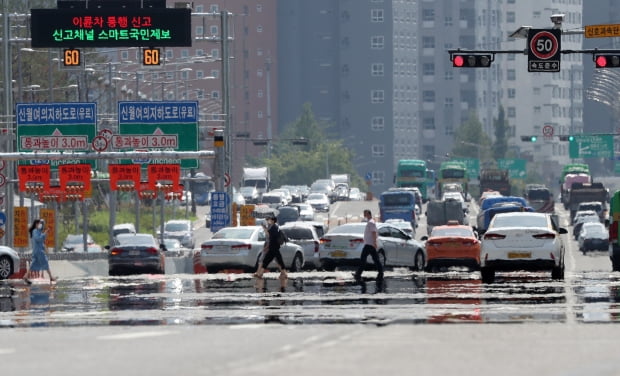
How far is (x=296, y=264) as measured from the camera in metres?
47.8

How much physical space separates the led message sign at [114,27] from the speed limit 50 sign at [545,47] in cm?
994

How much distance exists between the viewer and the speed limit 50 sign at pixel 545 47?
133 feet

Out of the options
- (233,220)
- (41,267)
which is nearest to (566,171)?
(233,220)

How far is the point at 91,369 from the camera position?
1608 cm

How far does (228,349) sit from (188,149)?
41.5 metres

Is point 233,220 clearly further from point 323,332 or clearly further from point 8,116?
point 323,332

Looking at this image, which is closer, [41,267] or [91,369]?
[91,369]

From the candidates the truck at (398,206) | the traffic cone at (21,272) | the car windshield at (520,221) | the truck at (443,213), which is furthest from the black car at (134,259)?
the truck at (398,206)

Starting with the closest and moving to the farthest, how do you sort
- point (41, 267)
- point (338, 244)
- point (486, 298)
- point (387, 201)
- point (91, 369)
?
point (91, 369) → point (486, 298) → point (41, 267) → point (338, 244) → point (387, 201)

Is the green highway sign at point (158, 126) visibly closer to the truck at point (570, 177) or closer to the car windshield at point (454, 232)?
the car windshield at point (454, 232)

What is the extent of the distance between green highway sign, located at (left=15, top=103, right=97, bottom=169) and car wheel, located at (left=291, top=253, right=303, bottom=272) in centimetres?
1355

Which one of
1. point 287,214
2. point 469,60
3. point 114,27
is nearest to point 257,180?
point 287,214

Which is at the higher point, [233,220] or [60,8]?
[60,8]

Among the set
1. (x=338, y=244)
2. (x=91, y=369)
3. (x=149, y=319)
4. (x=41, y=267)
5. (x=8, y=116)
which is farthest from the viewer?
(x=8, y=116)
